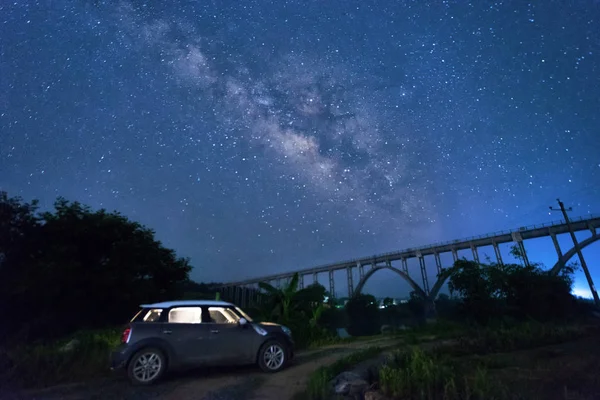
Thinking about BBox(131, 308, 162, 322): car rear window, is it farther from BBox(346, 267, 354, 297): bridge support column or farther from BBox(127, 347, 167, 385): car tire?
BBox(346, 267, 354, 297): bridge support column

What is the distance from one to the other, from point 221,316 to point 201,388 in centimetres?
167

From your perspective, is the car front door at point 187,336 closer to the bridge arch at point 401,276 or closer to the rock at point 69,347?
the rock at point 69,347

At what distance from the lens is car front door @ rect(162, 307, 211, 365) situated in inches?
276

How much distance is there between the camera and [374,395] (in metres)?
4.88

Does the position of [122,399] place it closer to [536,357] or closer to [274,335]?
[274,335]

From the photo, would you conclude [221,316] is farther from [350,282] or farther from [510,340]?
[350,282]

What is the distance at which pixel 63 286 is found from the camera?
690 inches

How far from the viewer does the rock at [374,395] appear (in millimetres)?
4738

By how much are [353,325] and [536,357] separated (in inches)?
1796

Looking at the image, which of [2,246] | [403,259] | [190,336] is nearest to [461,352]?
[190,336]

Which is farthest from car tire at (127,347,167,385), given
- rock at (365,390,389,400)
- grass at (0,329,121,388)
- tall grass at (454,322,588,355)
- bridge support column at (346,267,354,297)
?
bridge support column at (346,267,354,297)

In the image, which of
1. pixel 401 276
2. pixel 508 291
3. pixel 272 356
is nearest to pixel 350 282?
pixel 401 276

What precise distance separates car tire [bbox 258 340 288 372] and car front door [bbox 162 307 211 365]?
1.30 meters

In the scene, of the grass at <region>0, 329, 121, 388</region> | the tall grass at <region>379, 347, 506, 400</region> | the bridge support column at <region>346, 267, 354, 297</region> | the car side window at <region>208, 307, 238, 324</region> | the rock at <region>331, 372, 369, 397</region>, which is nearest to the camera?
the tall grass at <region>379, 347, 506, 400</region>
